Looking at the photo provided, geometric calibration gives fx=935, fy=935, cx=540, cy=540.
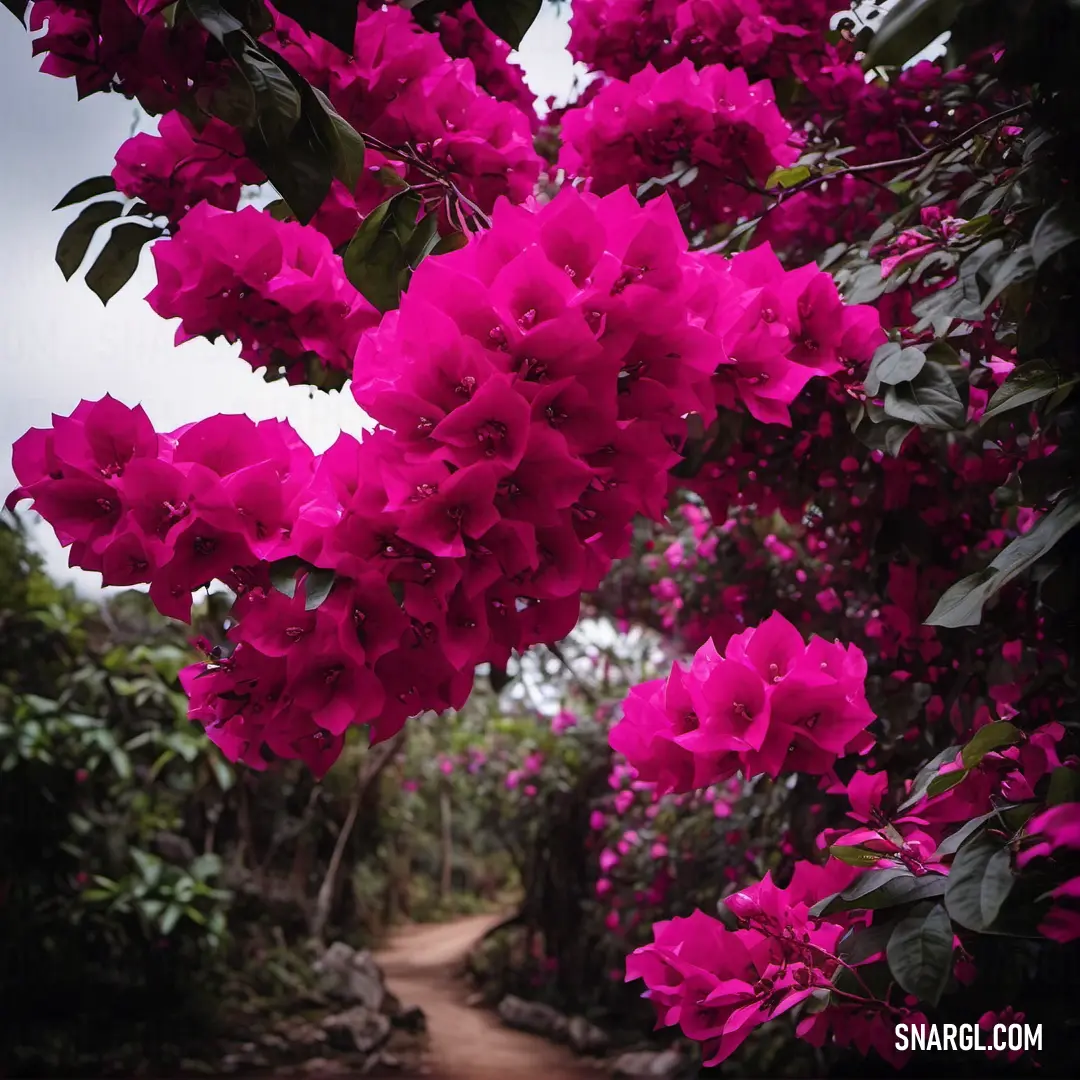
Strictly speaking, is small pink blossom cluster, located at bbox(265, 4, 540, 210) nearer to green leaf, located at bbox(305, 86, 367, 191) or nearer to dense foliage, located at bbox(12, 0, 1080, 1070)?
dense foliage, located at bbox(12, 0, 1080, 1070)

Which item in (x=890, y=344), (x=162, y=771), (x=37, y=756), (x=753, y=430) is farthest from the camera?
(x=162, y=771)

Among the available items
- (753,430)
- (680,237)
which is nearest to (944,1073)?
(753,430)

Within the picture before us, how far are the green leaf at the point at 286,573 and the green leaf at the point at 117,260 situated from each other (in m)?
0.37

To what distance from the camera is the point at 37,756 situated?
7.61ft

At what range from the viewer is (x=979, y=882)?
1.46ft

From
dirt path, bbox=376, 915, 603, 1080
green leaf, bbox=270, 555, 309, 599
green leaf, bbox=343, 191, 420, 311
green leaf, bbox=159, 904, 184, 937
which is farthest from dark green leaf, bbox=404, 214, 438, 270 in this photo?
dirt path, bbox=376, 915, 603, 1080

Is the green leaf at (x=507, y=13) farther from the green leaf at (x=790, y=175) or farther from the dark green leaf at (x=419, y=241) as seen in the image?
the green leaf at (x=790, y=175)

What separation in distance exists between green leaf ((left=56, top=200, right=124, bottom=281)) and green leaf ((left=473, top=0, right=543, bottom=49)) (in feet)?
1.30

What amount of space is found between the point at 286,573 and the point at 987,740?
363 mm

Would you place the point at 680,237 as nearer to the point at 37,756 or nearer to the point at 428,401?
the point at 428,401

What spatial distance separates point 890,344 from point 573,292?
13.6 inches

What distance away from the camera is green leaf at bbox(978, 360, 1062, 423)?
52 centimetres

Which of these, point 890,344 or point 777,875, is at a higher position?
point 890,344

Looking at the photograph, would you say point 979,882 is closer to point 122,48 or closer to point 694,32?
point 122,48
